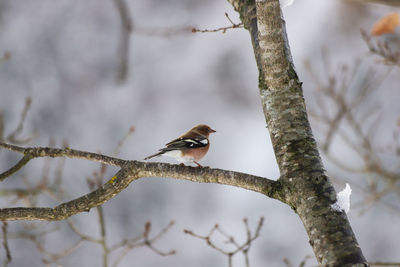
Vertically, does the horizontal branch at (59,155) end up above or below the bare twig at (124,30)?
below

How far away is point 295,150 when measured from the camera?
2.10 metres

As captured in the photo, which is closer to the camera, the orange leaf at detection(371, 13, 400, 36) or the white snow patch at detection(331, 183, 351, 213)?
the white snow patch at detection(331, 183, 351, 213)

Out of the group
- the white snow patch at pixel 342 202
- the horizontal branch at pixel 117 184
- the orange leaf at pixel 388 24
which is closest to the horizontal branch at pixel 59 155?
the horizontal branch at pixel 117 184

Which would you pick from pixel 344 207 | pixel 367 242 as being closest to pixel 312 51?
pixel 367 242

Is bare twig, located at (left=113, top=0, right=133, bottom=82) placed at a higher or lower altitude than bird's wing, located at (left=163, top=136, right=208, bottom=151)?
higher

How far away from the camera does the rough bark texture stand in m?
1.72

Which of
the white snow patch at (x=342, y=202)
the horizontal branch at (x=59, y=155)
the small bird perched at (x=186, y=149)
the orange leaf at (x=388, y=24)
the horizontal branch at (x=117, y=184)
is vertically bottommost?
the white snow patch at (x=342, y=202)

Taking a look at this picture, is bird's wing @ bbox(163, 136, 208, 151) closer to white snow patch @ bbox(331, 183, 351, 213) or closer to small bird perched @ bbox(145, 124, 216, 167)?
small bird perched @ bbox(145, 124, 216, 167)

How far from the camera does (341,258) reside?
166cm

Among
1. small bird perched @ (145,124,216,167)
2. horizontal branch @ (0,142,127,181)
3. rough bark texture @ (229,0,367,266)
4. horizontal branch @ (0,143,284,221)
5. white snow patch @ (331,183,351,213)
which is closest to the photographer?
rough bark texture @ (229,0,367,266)

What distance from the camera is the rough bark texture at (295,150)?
1.72m

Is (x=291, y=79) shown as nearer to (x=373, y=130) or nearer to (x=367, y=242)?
(x=373, y=130)

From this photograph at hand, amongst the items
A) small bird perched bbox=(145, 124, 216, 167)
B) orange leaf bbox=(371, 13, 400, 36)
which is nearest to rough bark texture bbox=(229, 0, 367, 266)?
orange leaf bbox=(371, 13, 400, 36)

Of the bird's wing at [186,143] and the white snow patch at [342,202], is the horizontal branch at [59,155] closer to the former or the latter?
the white snow patch at [342,202]
